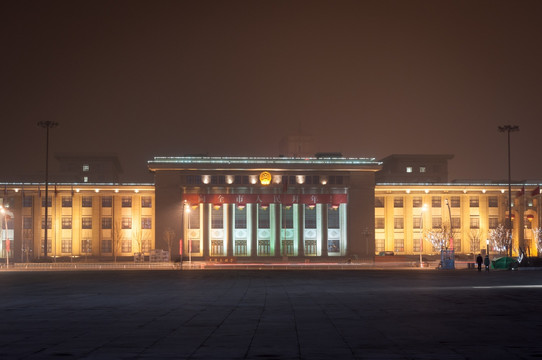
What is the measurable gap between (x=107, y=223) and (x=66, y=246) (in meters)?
8.04

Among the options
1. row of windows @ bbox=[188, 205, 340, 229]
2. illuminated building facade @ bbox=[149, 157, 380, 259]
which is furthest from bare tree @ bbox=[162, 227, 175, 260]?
row of windows @ bbox=[188, 205, 340, 229]

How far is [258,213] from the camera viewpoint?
132 metres

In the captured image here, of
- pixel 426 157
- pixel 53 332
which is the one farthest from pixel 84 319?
pixel 426 157

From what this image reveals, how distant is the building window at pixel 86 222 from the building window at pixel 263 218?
30.3m

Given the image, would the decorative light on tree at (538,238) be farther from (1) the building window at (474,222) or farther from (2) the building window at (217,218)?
(2) the building window at (217,218)

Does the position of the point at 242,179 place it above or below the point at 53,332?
above

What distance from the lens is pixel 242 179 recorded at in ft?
432

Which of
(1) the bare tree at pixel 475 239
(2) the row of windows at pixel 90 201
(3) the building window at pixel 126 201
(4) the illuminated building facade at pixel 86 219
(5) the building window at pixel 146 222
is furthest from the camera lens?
(1) the bare tree at pixel 475 239

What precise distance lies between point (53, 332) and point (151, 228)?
380ft

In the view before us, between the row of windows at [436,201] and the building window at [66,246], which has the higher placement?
the row of windows at [436,201]

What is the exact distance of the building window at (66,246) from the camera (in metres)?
135

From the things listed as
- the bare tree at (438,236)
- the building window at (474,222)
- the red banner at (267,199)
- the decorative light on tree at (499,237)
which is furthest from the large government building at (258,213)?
the decorative light on tree at (499,237)

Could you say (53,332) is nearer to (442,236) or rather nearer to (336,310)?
(336,310)

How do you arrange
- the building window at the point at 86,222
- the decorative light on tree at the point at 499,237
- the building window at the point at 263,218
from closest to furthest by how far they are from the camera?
the building window at the point at 263,218 < the decorative light on tree at the point at 499,237 < the building window at the point at 86,222
